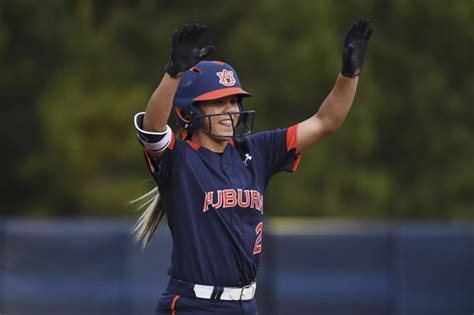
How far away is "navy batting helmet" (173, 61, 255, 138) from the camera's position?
4.49 m

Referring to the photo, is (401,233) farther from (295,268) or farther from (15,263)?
(15,263)

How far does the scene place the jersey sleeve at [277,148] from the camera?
471 centimetres

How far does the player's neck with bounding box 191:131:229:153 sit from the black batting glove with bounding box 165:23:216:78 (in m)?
0.55

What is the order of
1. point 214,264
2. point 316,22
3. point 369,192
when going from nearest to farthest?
point 214,264, point 316,22, point 369,192

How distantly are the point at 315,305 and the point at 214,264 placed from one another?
241 inches

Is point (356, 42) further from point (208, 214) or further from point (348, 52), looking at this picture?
point (208, 214)

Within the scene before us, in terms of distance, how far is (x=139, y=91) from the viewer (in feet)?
34.0

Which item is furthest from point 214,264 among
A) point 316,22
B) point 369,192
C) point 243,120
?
point 369,192

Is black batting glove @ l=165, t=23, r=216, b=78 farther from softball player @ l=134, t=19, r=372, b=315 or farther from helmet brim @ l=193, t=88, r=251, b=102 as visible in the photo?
helmet brim @ l=193, t=88, r=251, b=102

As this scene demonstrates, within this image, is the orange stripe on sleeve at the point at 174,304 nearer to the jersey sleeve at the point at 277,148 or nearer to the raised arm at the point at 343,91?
the jersey sleeve at the point at 277,148

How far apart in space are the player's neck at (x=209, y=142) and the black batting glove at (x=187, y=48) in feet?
1.80

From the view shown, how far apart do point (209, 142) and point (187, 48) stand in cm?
63

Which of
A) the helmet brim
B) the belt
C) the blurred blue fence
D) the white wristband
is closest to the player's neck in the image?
the helmet brim

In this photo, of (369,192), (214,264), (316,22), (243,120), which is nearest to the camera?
(214,264)
